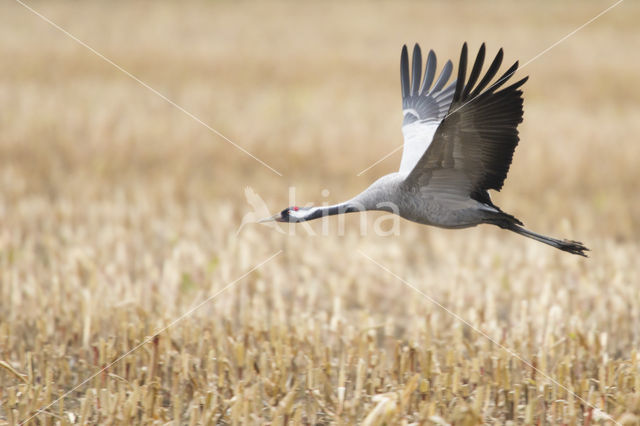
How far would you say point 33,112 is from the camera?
10.4 metres

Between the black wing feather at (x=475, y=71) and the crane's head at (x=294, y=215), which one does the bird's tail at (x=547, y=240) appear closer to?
the black wing feather at (x=475, y=71)

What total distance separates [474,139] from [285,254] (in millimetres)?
3630

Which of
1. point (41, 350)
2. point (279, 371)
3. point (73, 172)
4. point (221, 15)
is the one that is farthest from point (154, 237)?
point (221, 15)

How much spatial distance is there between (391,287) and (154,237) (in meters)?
2.56

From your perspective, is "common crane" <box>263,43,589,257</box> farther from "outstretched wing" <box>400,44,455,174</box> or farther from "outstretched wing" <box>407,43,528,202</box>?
"outstretched wing" <box>400,44,455,174</box>

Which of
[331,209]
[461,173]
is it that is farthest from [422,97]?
[331,209]

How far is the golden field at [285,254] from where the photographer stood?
3.97m

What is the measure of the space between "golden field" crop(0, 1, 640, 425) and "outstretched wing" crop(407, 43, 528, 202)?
40.9 inches

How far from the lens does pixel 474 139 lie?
3676mm

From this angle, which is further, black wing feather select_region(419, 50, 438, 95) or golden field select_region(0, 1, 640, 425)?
black wing feather select_region(419, 50, 438, 95)

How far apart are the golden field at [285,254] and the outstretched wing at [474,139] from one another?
1039 mm

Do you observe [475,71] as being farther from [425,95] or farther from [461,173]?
[425,95]

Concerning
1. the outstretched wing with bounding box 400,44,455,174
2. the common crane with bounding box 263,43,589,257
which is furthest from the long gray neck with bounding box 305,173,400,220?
the outstretched wing with bounding box 400,44,455,174

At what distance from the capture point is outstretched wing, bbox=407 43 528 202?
354 cm
